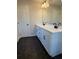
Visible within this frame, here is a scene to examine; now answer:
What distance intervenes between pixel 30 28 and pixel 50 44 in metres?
3.47

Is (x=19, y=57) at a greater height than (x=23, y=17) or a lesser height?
lesser
